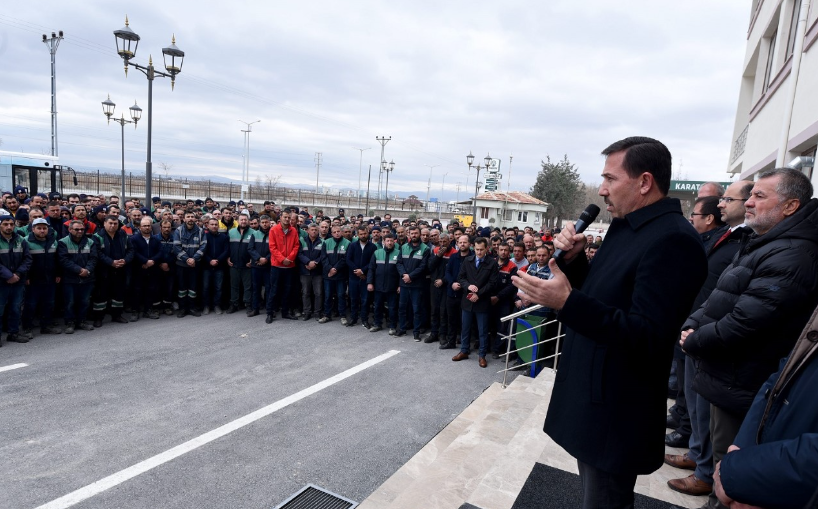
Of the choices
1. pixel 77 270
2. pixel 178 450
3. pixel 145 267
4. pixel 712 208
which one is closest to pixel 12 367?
pixel 77 270

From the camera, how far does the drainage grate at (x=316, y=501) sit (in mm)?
3730

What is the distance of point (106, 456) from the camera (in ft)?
14.1

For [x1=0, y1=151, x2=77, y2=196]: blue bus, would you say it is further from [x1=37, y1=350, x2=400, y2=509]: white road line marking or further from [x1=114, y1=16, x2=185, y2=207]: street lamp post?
[x1=37, y1=350, x2=400, y2=509]: white road line marking

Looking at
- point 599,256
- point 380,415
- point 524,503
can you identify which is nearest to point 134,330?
point 380,415

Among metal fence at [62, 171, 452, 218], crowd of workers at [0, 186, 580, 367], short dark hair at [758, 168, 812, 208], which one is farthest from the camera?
metal fence at [62, 171, 452, 218]

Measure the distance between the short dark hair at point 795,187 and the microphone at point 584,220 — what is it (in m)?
1.35

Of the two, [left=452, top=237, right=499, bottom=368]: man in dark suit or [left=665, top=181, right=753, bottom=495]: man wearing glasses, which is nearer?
[left=665, top=181, right=753, bottom=495]: man wearing glasses

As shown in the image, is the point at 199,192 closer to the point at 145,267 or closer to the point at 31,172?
the point at 31,172

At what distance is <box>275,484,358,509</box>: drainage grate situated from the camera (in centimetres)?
373

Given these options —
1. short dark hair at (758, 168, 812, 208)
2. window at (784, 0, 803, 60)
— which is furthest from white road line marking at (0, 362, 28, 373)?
window at (784, 0, 803, 60)

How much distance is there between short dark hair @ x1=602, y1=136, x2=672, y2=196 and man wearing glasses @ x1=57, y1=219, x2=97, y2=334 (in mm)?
8975

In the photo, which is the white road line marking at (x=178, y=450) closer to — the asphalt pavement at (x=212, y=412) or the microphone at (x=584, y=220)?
the asphalt pavement at (x=212, y=412)

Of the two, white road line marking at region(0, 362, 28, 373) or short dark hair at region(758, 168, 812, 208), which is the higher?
short dark hair at region(758, 168, 812, 208)

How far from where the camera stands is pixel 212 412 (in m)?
5.32
